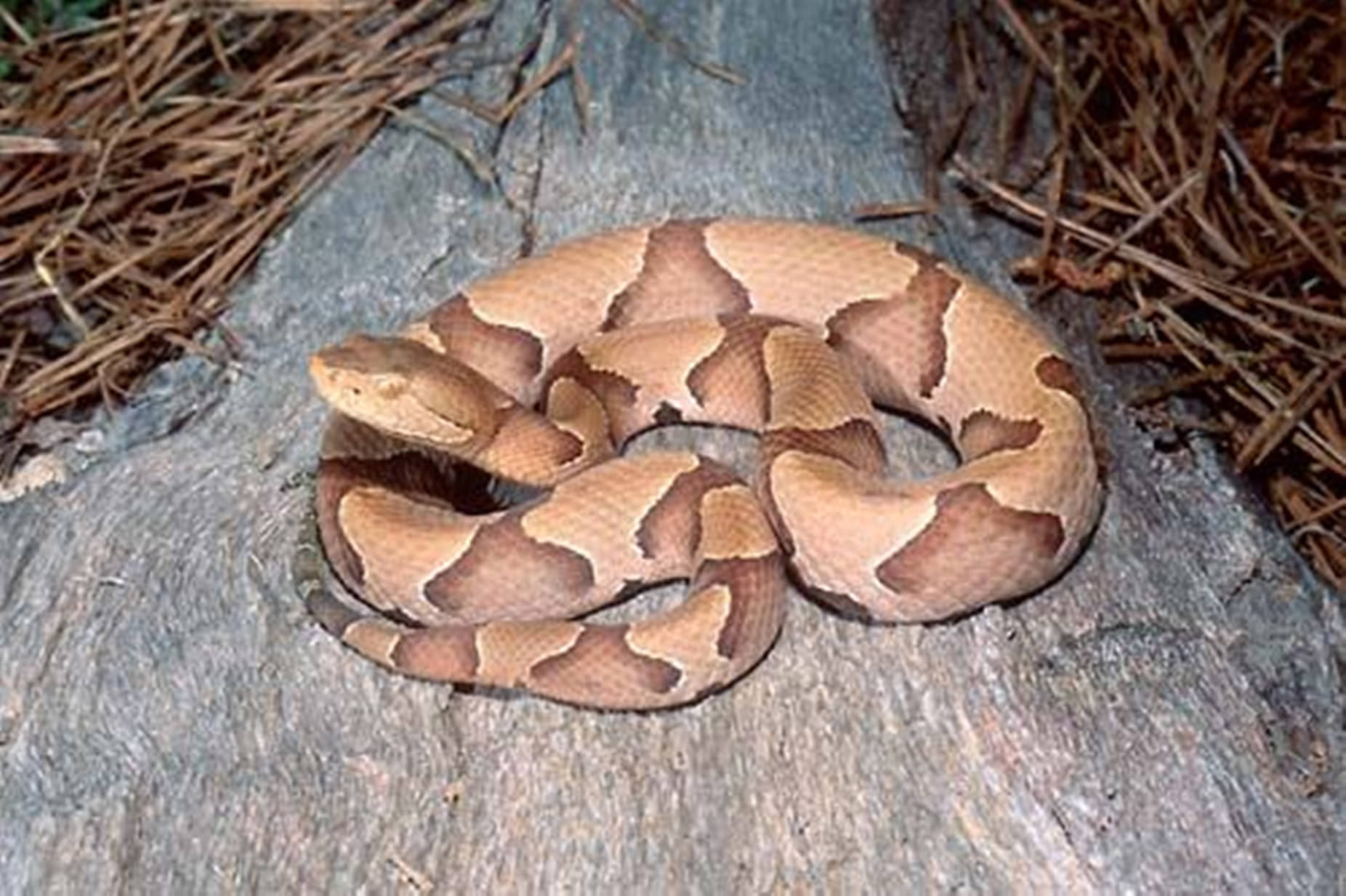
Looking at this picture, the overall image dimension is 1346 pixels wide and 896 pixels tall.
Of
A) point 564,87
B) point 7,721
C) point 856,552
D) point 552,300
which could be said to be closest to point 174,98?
point 564,87

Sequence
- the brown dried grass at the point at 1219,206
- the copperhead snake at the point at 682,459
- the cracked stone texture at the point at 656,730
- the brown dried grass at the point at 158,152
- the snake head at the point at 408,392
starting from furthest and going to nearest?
the brown dried grass at the point at 158,152, the brown dried grass at the point at 1219,206, the snake head at the point at 408,392, the copperhead snake at the point at 682,459, the cracked stone texture at the point at 656,730

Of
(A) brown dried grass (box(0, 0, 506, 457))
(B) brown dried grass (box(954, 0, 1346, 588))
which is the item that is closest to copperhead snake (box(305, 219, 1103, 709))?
(B) brown dried grass (box(954, 0, 1346, 588))

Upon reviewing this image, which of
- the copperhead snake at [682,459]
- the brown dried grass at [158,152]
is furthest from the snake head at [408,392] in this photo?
the brown dried grass at [158,152]

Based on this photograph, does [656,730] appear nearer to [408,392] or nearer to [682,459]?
[682,459]

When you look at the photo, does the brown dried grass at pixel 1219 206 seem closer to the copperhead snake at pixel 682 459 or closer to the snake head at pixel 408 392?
the copperhead snake at pixel 682 459

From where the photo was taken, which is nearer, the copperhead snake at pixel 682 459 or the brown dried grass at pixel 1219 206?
the copperhead snake at pixel 682 459

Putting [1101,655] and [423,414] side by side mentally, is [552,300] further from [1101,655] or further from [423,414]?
[1101,655]

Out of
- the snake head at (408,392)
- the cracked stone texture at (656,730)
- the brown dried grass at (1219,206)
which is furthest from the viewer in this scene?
the brown dried grass at (1219,206)
